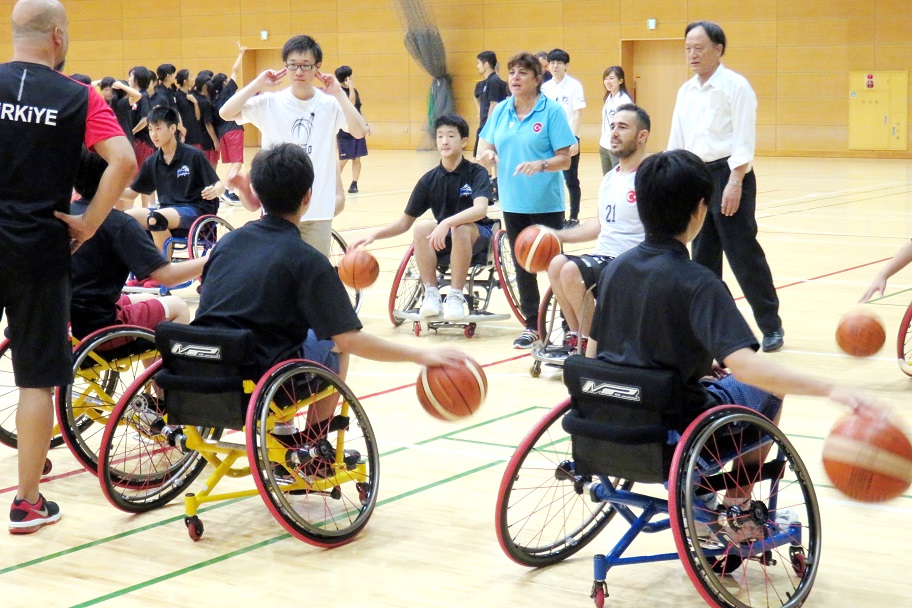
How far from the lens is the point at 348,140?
13578mm

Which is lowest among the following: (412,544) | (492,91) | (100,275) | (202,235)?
(412,544)

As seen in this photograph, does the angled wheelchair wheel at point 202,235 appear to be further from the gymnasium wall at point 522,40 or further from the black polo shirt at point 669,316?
the gymnasium wall at point 522,40

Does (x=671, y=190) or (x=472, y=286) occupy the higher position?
(x=671, y=190)

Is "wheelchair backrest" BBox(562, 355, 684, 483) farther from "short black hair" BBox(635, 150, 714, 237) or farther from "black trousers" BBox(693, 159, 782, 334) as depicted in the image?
"black trousers" BBox(693, 159, 782, 334)

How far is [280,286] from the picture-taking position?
3.22 m

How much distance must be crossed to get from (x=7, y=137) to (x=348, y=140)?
34.2 feet

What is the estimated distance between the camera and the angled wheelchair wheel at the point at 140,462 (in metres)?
3.34

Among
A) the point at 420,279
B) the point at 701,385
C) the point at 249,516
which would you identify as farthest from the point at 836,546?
the point at 420,279

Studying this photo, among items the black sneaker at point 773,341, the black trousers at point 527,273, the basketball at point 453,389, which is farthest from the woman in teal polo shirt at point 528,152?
the basketball at point 453,389

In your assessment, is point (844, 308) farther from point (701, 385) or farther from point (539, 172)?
point (701, 385)

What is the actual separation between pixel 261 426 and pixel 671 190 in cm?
120

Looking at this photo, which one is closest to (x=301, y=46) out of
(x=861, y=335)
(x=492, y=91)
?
(x=861, y=335)

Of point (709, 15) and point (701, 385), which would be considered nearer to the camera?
point (701, 385)

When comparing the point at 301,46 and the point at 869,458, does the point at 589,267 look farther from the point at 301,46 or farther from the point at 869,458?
the point at 869,458
